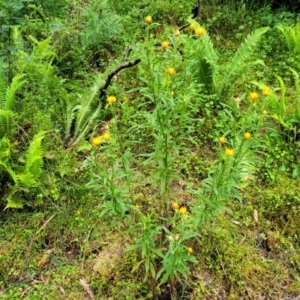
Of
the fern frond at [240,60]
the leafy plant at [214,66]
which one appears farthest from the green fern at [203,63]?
the fern frond at [240,60]

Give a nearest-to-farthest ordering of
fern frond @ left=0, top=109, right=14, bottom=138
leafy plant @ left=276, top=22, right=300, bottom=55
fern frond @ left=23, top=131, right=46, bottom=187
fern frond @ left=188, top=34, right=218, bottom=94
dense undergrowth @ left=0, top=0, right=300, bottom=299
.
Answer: dense undergrowth @ left=0, top=0, right=300, bottom=299, fern frond @ left=23, top=131, right=46, bottom=187, fern frond @ left=0, top=109, right=14, bottom=138, fern frond @ left=188, top=34, right=218, bottom=94, leafy plant @ left=276, top=22, right=300, bottom=55

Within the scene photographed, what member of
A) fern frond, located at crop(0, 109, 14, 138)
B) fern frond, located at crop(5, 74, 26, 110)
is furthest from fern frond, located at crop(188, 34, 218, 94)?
fern frond, located at crop(0, 109, 14, 138)

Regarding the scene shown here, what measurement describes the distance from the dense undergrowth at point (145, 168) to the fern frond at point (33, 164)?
0.01 m

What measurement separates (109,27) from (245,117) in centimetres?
253

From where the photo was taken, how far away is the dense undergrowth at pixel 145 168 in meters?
2.43

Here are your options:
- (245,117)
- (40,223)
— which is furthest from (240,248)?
(40,223)

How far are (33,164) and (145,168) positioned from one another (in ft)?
2.77

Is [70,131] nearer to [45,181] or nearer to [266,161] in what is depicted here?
[45,181]

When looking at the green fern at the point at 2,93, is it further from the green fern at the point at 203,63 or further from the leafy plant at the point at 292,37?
the leafy plant at the point at 292,37

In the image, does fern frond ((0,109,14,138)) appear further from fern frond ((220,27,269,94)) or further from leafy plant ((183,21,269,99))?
fern frond ((220,27,269,94))

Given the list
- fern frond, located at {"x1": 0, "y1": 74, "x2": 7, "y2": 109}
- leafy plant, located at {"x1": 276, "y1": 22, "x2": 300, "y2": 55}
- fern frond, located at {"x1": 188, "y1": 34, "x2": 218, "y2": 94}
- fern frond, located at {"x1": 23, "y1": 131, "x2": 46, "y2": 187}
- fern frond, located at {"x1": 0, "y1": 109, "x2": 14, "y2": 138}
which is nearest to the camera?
fern frond, located at {"x1": 23, "y1": 131, "x2": 46, "y2": 187}

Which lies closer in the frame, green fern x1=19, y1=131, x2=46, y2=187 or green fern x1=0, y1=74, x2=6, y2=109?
green fern x1=19, y1=131, x2=46, y2=187

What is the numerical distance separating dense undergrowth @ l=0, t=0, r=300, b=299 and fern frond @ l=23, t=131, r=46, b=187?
0.01 meters

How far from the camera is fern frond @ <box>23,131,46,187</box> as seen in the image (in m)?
3.08
